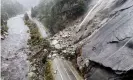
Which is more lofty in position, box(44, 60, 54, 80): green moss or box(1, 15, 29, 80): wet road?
box(1, 15, 29, 80): wet road

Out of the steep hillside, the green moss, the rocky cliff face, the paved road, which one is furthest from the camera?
the steep hillside

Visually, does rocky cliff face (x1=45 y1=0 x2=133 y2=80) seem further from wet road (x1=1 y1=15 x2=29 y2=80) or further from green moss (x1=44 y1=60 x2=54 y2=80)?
wet road (x1=1 y1=15 x2=29 y2=80)

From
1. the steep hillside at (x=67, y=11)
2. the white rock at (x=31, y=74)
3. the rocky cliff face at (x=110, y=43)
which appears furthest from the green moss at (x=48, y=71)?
the steep hillside at (x=67, y=11)

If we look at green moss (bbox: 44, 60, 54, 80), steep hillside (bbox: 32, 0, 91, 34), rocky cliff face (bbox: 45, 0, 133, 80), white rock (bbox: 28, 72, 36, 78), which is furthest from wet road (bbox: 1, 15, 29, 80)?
steep hillside (bbox: 32, 0, 91, 34)

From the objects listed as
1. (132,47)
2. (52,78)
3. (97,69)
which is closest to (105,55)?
(97,69)

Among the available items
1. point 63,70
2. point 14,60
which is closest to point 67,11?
point 14,60

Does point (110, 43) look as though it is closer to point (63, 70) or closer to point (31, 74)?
point (63, 70)
